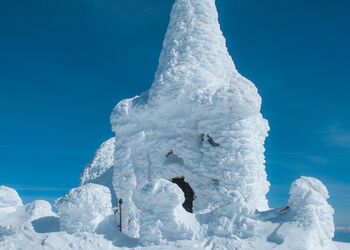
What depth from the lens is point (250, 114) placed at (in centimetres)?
1341

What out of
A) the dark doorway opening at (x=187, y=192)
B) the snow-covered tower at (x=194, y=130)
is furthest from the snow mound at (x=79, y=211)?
the dark doorway opening at (x=187, y=192)

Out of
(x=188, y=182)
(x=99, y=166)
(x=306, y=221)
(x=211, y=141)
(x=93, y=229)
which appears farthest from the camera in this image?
(x=99, y=166)

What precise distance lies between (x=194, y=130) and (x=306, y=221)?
6072mm

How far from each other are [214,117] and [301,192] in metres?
4.98

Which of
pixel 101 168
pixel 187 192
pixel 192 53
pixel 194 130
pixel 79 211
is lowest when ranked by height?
pixel 79 211

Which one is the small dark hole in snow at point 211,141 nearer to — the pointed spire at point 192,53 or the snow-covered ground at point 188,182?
the snow-covered ground at point 188,182

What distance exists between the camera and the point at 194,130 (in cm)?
1456

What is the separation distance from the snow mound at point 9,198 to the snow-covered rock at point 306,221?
739 centimetres

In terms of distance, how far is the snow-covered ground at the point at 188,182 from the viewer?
371 inches

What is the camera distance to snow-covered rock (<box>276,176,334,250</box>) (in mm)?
8867

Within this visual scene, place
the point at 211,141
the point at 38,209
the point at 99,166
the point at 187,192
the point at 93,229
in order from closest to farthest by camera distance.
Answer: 1. the point at 93,229
2. the point at 38,209
3. the point at 211,141
4. the point at 187,192
5. the point at 99,166

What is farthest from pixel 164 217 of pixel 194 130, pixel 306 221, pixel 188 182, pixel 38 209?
pixel 194 130

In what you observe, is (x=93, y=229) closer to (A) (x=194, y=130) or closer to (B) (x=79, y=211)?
(B) (x=79, y=211)

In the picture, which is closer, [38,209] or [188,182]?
[38,209]
